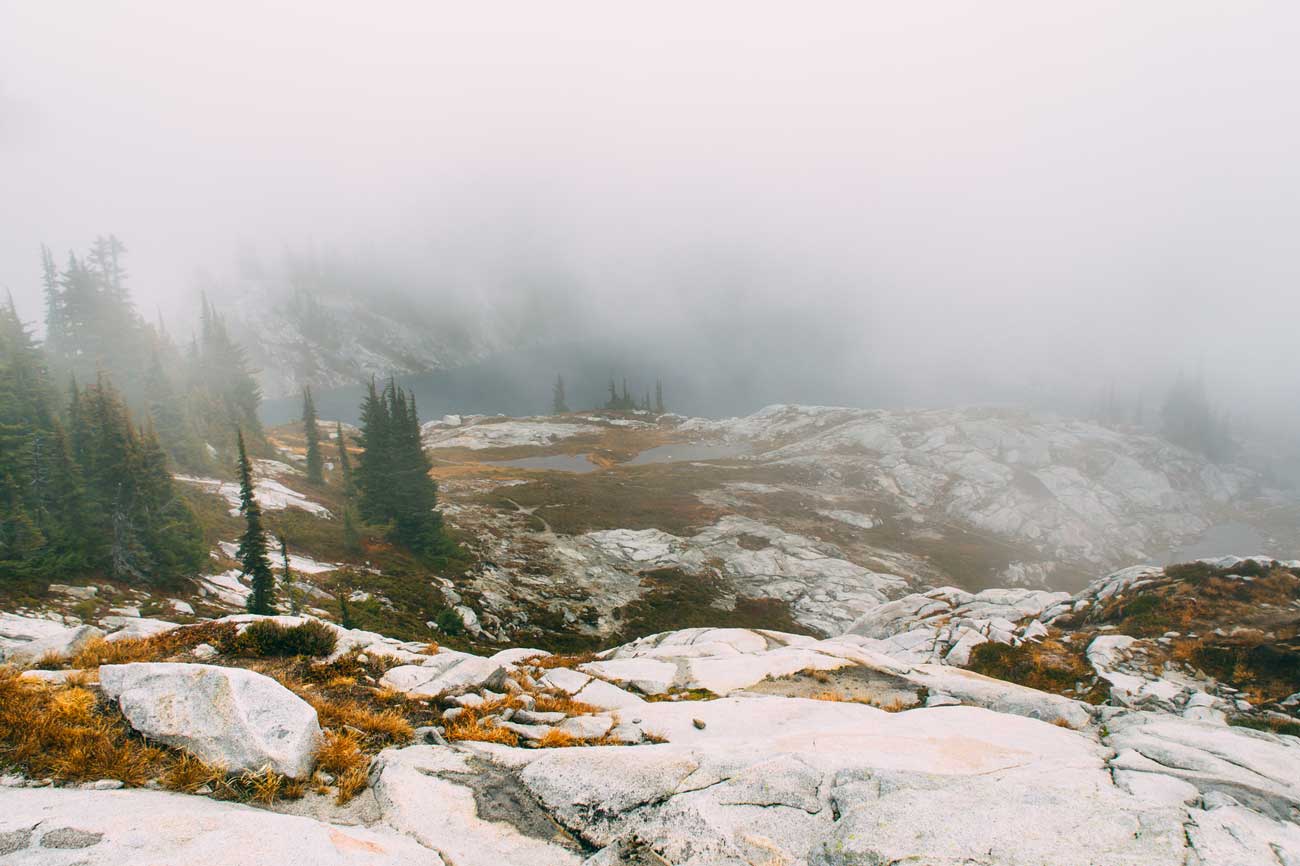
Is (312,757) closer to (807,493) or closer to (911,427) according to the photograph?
(807,493)

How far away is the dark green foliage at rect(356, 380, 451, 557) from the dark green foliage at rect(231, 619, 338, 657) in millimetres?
45750

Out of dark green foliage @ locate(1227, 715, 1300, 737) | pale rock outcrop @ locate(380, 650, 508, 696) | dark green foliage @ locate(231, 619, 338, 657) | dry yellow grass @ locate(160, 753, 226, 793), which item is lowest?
dark green foliage @ locate(1227, 715, 1300, 737)

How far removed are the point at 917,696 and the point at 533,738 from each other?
510 inches

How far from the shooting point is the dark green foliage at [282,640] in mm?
13852

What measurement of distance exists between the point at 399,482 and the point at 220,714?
5615cm

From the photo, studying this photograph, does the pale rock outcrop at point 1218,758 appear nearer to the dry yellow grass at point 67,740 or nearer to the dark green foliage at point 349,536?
the dry yellow grass at point 67,740

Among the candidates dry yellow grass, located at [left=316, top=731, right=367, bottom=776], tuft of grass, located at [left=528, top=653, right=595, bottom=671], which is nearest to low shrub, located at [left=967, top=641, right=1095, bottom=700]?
tuft of grass, located at [left=528, top=653, right=595, bottom=671]

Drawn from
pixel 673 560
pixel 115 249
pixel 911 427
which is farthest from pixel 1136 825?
pixel 911 427

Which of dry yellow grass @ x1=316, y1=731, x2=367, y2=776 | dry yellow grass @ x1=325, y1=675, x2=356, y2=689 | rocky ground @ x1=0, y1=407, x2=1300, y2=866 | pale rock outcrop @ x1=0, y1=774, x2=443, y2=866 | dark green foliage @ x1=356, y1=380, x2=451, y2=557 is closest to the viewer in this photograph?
pale rock outcrop @ x1=0, y1=774, x2=443, y2=866

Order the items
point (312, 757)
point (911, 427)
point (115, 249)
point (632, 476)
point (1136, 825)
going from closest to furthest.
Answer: point (1136, 825)
point (312, 757)
point (115, 249)
point (632, 476)
point (911, 427)

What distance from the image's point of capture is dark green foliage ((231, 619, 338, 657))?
45.4ft

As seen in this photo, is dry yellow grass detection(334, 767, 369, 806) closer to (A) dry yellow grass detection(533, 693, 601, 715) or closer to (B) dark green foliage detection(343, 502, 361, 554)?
(A) dry yellow grass detection(533, 693, 601, 715)

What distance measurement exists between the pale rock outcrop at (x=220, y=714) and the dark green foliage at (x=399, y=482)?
5174cm

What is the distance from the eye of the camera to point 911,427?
512 ft
